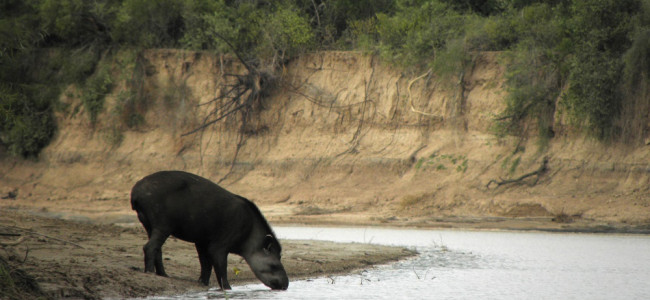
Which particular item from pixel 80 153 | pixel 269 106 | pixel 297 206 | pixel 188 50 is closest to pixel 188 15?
pixel 188 50

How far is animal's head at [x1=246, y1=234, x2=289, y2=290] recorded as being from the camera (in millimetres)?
8680

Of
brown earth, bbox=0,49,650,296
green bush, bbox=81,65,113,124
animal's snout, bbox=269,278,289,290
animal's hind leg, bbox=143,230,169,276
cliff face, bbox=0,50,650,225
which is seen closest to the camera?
animal's hind leg, bbox=143,230,169,276

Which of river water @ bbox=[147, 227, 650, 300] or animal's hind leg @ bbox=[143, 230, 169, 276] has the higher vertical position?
animal's hind leg @ bbox=[143, 230, 169, 276]

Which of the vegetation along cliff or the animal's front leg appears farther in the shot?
the vegetation along cliff

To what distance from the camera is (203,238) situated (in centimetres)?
855

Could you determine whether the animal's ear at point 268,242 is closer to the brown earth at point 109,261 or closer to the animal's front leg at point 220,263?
the animal's front leg at point 220,263

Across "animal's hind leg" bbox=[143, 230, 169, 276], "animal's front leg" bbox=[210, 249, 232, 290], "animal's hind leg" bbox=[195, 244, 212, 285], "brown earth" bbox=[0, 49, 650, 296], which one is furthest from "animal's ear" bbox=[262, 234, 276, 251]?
"brown earth" bbox=[0, 49, 650, 296]

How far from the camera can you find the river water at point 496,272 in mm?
8789

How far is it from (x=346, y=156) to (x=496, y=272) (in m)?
13.6

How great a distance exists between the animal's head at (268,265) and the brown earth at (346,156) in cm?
1146

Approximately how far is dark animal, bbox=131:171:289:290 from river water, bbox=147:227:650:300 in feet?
1.34

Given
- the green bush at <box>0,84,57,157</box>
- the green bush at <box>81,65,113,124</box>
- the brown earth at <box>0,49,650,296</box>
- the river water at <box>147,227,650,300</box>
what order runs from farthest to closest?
the green bush at <box>81,65,113,124</box>, the green bush at <box>0,84,57,157</box>, the brown earth at <box>0,49,650,296</box>, the river water at <box>147,227,650,300</box>

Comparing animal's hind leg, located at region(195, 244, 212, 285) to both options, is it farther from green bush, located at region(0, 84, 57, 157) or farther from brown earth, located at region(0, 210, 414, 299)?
green bush, located at region(0, 84, 57, 157)

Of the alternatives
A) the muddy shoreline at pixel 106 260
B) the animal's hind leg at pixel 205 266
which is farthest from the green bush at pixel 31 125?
the animal's hind leg at pixel 205 266
